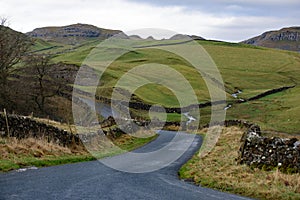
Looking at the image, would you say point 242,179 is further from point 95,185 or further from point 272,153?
point 95,185

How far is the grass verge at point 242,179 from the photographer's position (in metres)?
17.0

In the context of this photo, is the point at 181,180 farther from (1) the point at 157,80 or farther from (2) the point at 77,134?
(1) the point at 157,80

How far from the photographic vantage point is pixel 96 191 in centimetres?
1677

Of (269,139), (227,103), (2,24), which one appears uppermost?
(2,24)

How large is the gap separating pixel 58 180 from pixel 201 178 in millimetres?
7201

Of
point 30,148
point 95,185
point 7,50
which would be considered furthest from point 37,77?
point 95,185

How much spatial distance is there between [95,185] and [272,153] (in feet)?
30.2

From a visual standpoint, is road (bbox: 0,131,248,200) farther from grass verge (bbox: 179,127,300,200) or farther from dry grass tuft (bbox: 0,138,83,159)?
dry grass tuft (bbox: 0,138,83,159)

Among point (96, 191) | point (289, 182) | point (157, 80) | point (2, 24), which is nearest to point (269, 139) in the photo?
point (289, 182)

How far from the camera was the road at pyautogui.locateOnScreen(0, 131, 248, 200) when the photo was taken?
1574 cm

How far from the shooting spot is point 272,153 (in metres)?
21.0

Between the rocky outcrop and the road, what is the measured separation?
410 cm

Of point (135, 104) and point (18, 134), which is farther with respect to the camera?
point (135, 104)

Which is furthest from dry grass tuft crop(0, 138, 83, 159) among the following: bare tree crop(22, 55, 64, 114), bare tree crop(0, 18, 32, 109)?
bare tree crop(22, 55, 64, 114)
